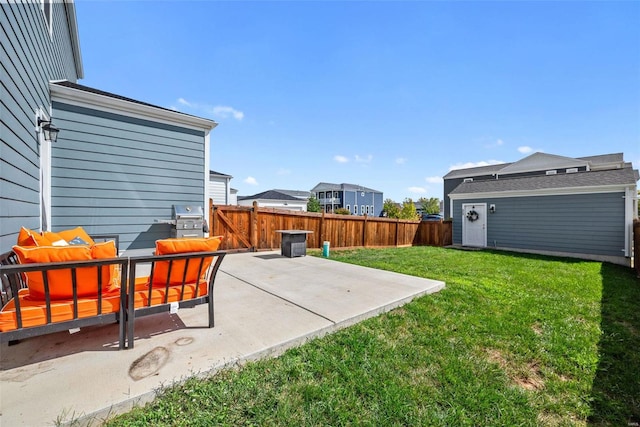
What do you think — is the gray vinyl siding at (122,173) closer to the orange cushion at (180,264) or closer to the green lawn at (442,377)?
the orange cushion at (180,264)

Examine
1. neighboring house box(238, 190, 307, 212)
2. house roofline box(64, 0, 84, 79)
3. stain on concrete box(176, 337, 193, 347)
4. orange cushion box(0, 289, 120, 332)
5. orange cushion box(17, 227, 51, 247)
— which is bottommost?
stain on concrete box(176, 337, 193, 347)

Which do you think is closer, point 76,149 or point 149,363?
point 149,363

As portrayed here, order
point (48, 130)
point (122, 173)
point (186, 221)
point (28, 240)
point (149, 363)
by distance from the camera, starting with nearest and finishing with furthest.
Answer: point (149, 363) → point (28, 240) → point (48, 130) → point (122, 173) → point (186, 221)

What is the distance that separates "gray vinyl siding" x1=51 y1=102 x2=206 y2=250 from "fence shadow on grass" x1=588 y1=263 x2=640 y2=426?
7.04 metres

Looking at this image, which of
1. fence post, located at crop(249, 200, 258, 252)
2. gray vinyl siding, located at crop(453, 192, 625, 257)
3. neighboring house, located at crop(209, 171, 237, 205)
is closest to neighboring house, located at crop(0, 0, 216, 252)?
fence post, located at crop(249, 200, 258, 252)

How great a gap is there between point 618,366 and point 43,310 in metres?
4.87

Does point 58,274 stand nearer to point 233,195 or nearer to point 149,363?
point 149,363

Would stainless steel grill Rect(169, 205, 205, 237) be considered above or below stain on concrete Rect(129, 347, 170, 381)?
above

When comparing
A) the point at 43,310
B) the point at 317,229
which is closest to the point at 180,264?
the point at 43,310

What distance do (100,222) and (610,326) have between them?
8391 millimetres

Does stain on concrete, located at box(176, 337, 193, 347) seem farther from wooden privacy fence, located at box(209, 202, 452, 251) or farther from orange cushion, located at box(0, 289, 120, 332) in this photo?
wooden privacy fence, located at box(209, 202, 452, 251)

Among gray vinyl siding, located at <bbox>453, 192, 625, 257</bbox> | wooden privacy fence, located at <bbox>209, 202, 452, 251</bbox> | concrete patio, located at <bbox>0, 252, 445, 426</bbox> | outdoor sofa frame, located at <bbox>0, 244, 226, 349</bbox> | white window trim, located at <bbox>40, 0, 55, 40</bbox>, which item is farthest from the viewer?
gray vinyl siding, located at <bbox>453, 192, 625, 257</bbox>

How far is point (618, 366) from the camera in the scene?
2414 mm

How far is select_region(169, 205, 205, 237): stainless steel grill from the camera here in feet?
19.3
